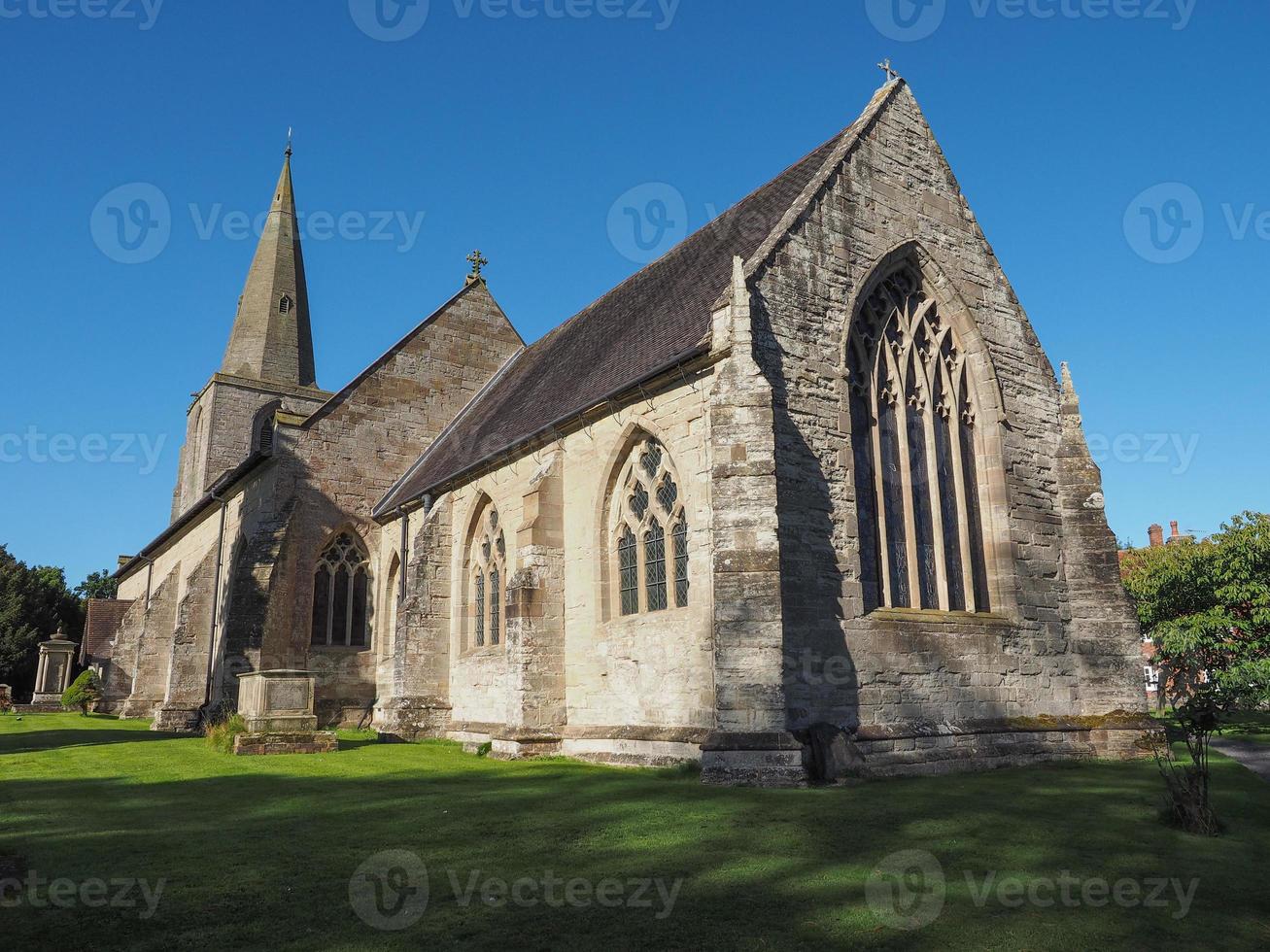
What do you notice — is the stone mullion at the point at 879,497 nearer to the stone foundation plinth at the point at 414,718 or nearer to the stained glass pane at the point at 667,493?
the stained glass pane at the point at 667,493

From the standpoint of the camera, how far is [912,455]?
48.9 ft

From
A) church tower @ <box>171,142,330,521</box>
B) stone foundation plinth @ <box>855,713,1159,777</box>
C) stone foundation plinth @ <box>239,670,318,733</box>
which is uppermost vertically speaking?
church tower @ <box>171,142,330,521</box>

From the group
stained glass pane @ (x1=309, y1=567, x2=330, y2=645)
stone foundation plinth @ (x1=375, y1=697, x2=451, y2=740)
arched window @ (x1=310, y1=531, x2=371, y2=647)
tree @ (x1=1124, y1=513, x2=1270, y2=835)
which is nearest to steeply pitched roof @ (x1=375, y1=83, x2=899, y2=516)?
arched window @ (x1=310, y1=531, x2=371, y2=647)

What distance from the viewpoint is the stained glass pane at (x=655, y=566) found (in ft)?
46.8

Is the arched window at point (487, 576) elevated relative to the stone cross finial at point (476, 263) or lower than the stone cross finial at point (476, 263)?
lower

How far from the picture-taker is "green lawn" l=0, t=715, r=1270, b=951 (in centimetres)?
518

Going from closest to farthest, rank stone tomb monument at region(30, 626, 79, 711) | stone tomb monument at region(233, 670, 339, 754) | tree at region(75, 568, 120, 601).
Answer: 1. stone tomb monument at region(233, 670, 339, 754)
2. stone tomb monument at region(30, 626, 79, 711)
3. tree at region(75, 568, 120, 601)

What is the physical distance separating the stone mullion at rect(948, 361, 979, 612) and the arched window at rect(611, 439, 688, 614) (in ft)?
16.0

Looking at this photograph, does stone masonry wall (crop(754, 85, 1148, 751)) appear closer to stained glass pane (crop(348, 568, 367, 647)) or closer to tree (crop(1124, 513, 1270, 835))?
tree (crop(1124, 513, 1270, 835))

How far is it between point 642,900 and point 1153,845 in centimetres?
461

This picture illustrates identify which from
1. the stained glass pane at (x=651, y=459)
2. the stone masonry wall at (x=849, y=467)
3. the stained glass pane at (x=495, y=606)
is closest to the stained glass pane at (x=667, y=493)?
the stained glass pane at (x=651, y=459)

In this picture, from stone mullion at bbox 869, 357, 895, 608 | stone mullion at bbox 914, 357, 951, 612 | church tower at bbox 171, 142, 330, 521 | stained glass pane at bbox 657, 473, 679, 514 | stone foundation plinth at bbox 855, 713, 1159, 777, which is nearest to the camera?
stone foundation plinth at bbox 855, 713, 1159, 777

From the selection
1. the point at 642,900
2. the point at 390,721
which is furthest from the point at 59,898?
the point at 390,721

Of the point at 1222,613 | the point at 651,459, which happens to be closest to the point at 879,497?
the point at 651,459
